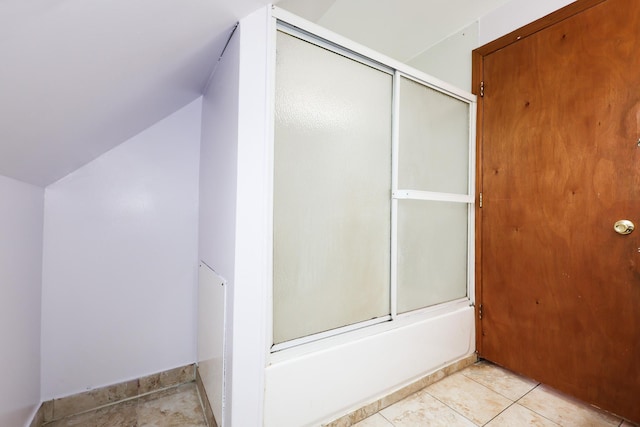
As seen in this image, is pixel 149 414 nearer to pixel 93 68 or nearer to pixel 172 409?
pixel 172 409

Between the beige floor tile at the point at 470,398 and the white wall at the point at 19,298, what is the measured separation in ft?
6.44

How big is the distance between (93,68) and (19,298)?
1.05 metres

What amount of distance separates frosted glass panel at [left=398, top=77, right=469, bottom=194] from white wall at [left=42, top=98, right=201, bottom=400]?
1323mm

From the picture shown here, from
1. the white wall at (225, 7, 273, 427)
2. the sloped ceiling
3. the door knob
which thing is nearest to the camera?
the sloped ceiling

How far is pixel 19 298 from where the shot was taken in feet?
3.80

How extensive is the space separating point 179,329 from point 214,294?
66cm

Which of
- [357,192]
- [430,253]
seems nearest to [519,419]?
[430,253]

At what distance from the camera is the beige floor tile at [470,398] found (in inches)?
53.8

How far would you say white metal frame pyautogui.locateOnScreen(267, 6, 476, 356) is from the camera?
1.09 m

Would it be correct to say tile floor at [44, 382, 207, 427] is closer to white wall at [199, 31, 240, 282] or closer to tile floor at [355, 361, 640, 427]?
white wall at [199, 31, 240, 282]

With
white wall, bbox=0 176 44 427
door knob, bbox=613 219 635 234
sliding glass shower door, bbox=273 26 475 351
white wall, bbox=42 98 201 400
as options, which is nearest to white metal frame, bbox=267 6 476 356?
sliding glass shower door, bbox=273 26 475 351

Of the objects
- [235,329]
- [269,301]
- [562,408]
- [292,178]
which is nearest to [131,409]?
[235,329]

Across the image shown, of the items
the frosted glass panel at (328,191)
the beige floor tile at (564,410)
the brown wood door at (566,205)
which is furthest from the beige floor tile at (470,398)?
the frosted glass panel at (328,191)

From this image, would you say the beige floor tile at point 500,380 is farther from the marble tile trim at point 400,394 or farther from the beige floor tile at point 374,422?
the beige floor tile at point 374,422
